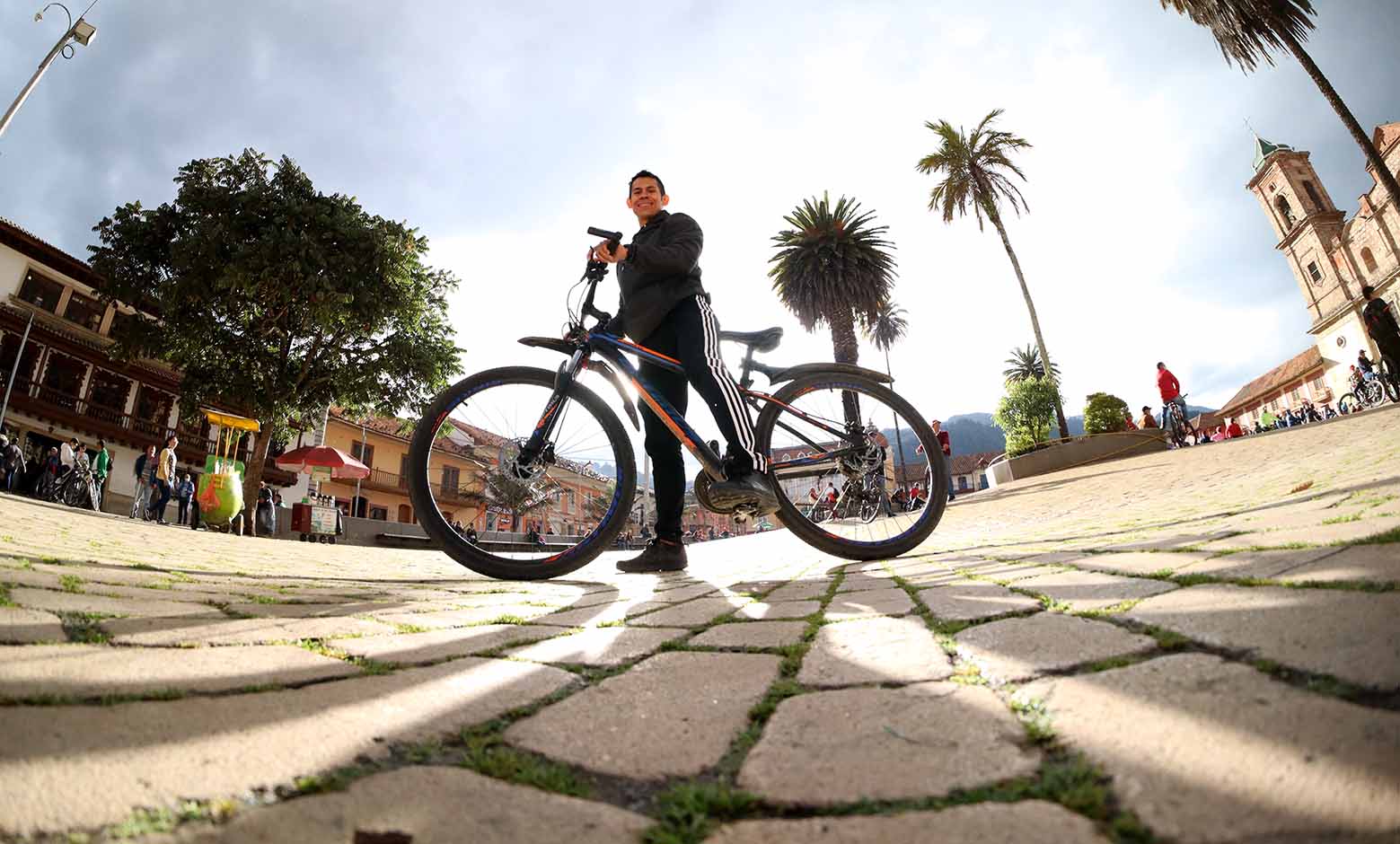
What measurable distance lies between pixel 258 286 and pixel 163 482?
4969 mm

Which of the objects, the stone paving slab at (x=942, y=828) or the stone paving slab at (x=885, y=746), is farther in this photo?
the stone paving slab at (x=885, y=746)

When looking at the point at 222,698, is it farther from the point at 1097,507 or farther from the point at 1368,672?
the point at 1097,507

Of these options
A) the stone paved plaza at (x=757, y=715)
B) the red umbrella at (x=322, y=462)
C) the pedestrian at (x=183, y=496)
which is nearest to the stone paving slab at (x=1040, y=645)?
the stone paved plaza at (x=757, y=715)

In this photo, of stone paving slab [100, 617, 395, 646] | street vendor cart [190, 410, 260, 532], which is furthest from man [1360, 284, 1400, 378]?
street vendor cart [190, 410, 260, 532]

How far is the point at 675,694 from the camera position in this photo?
1033 millimetres

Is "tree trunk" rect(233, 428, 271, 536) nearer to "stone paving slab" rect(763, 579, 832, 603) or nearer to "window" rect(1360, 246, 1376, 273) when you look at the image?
"stone paving slab" rect(763, 579, 832, 603)

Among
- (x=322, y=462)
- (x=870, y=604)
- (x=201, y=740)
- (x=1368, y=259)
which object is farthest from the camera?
(x=1368, y=259)

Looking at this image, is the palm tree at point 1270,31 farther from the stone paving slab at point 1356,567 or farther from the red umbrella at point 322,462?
the red umbrella at point 322,462

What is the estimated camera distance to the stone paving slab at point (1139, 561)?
1.63m

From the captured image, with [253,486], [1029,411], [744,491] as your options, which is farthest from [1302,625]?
[1029,411]

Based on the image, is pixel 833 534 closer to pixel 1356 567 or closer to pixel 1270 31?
pixel 1356 567

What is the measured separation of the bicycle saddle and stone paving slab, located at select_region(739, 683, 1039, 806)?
2538 millimetres

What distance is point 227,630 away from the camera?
139 centimetres

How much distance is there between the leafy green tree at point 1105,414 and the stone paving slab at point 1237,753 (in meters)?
20.2
